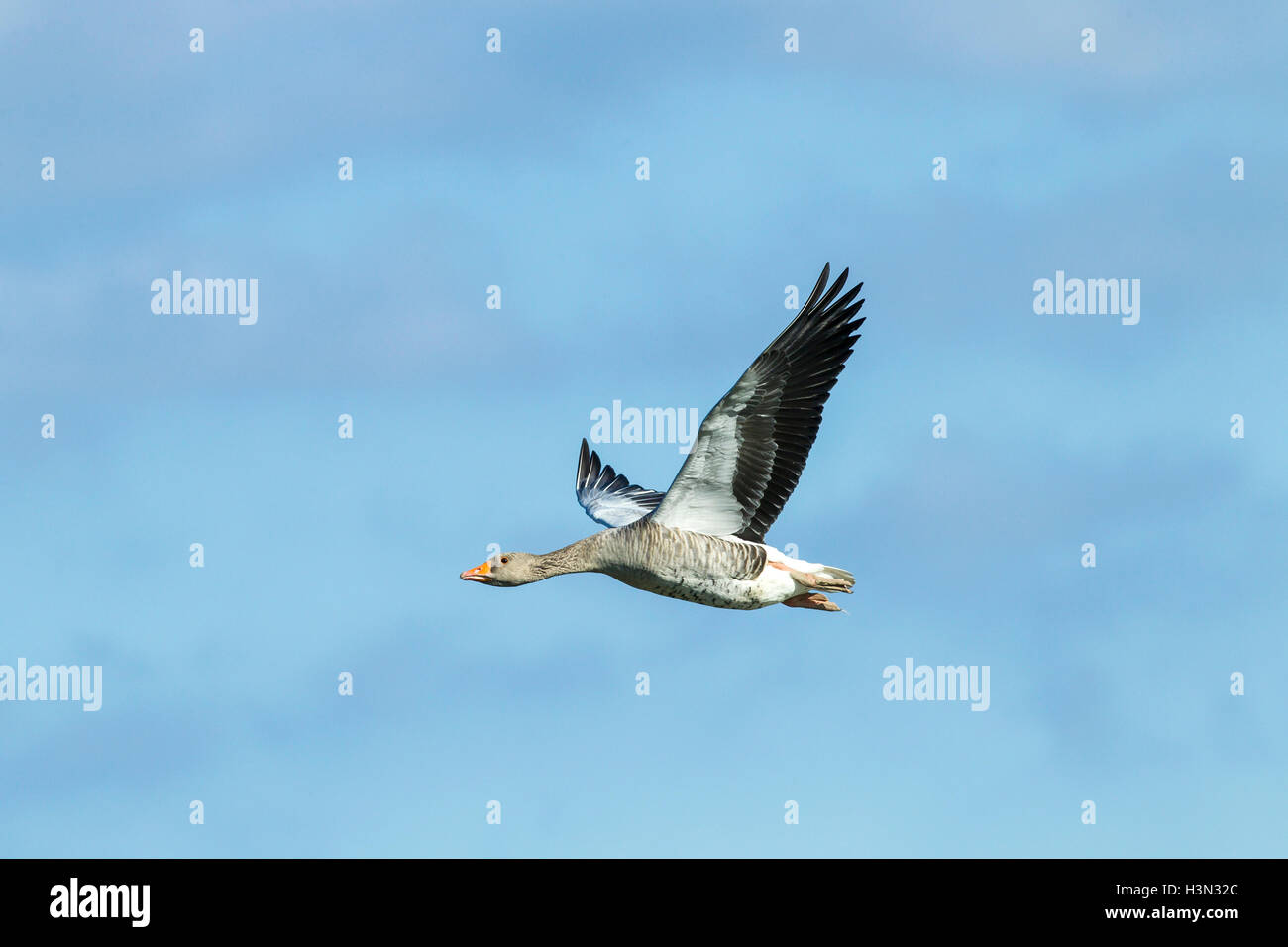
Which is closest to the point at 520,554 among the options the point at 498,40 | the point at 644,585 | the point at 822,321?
the point at 644,585

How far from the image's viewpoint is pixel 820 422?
80.6ft

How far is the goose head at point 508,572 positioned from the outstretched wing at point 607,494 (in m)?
3.26

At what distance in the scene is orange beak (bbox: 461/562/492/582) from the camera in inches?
1019

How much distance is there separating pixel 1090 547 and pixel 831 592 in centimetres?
1023

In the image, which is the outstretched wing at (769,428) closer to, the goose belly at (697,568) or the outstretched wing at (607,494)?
the goose belly at (697,568)

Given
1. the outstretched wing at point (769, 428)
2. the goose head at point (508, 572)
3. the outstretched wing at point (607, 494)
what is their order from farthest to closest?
the outstretched wing at point (607, 494) < the goose head at point (508, 572) < the outstretched wing at point (769, 428)

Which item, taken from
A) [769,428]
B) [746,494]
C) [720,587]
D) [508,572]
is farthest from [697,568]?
[508,572]

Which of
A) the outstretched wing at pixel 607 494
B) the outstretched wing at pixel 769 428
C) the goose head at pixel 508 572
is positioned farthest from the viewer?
the outstretched wing at pixel 607 494

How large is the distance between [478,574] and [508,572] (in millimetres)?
467

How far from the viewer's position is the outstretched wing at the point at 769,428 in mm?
24250

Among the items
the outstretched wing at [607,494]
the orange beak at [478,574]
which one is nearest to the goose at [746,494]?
the orange beak at [478,574]

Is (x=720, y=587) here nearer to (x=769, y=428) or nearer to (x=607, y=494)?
(x=769, y=428)

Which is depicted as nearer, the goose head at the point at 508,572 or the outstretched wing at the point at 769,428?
the outstretched wing at the point at 769,428
